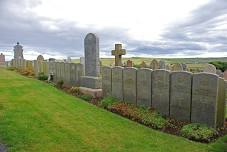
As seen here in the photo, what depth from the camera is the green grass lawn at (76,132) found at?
7.60 metres

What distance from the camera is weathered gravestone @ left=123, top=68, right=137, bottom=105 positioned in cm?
1327

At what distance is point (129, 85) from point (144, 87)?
3.84ft

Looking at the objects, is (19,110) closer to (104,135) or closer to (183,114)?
(104,135)

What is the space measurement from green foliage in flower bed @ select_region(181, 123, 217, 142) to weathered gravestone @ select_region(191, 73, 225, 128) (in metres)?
0.40

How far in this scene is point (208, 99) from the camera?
9688mm

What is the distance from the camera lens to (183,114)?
1062 centimetres

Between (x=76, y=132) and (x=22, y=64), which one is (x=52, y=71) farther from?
(x=76, y=132)

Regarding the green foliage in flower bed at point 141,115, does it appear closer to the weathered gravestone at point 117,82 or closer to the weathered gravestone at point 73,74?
the weathered gravestone at point 117,82

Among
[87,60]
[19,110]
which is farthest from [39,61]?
[19,110]

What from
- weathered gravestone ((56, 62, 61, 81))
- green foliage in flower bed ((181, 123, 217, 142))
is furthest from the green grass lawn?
weathered gravestone ((56, 62, 61, 81))

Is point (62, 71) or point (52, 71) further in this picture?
point (52, 71)

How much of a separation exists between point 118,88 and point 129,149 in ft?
23.1

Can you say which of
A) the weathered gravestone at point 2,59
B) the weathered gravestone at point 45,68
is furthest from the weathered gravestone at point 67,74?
the weathered gravestone at point 2,59

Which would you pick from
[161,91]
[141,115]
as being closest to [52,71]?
[161,91]
